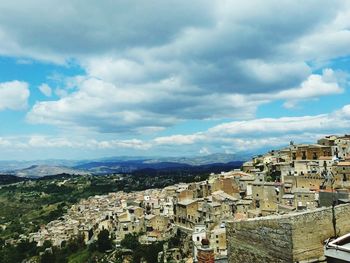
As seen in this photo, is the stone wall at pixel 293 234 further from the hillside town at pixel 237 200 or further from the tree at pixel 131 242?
the tree at pixel 131 242

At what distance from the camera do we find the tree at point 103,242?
81.3 m

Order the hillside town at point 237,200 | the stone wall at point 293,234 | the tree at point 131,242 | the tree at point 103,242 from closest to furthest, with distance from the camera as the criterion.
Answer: the stone wall at point 293,234 → the hillside town at point 237,200 → the tree at point 131,242 → the tree at point 103,242

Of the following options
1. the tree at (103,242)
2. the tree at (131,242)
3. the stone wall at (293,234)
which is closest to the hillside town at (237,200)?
the tree at (131,242)

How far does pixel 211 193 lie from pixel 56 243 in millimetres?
49473

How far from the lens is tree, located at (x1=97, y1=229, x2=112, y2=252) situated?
8127 centimetres

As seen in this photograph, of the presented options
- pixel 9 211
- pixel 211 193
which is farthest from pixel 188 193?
pixel 9 211

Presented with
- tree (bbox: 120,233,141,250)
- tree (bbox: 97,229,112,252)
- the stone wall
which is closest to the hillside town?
tree (bbox: 120,233,141,250)

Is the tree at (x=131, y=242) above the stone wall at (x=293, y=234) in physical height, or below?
below

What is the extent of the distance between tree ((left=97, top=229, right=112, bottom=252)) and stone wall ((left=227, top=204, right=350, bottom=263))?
241 ft

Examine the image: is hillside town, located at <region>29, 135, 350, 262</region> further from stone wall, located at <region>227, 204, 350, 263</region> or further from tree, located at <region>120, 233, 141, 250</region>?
stone wall, located at <region>227, 204, 350, 263</region>

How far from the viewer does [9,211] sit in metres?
181

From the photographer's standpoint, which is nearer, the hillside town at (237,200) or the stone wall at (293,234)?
the stone wall at (293,234)

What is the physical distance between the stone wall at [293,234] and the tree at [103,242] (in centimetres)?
7344

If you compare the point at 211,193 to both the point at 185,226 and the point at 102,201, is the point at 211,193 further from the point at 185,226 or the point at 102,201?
the point at 102,201
